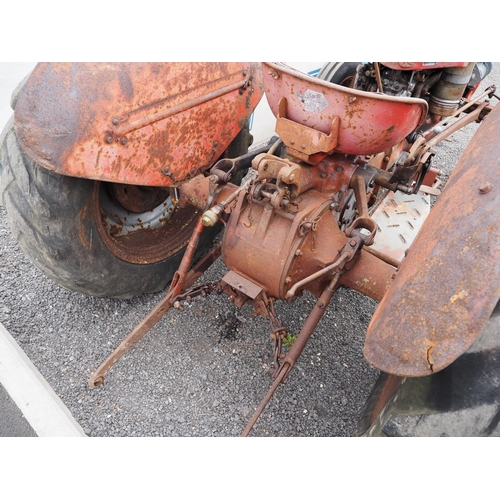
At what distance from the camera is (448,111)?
2633mm

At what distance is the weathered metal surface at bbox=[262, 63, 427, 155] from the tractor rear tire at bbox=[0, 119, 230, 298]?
2.64 feet

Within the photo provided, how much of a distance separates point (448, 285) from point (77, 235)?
132 cm

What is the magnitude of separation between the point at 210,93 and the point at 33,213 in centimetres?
81

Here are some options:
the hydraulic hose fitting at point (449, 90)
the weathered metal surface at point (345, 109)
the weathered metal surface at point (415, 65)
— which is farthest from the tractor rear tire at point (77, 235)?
the hydraulic hose fitting at point (449, 90)

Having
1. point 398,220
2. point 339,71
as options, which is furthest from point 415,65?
point 339,71

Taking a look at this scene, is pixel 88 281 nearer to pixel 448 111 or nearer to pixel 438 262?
pixel 438 262

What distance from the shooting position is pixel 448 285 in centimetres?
96

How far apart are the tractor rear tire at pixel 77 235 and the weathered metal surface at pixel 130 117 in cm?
19

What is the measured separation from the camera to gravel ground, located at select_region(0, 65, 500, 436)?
5.65ft

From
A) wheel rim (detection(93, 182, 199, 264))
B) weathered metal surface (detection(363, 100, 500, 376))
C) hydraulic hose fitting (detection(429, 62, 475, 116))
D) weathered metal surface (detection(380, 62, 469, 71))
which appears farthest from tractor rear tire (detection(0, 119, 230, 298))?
hydraulic hose fitting (detection(429, 62, 475, 116))

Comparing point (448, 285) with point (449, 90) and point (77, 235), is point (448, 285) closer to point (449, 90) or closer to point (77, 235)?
point (77, 235)

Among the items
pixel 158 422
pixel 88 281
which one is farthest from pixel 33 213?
pixel 158 422

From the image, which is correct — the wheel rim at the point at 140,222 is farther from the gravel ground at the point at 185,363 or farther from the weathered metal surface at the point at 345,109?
the weathered metal surface at the point at 345,109

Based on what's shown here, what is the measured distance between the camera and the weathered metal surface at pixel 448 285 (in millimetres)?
915
